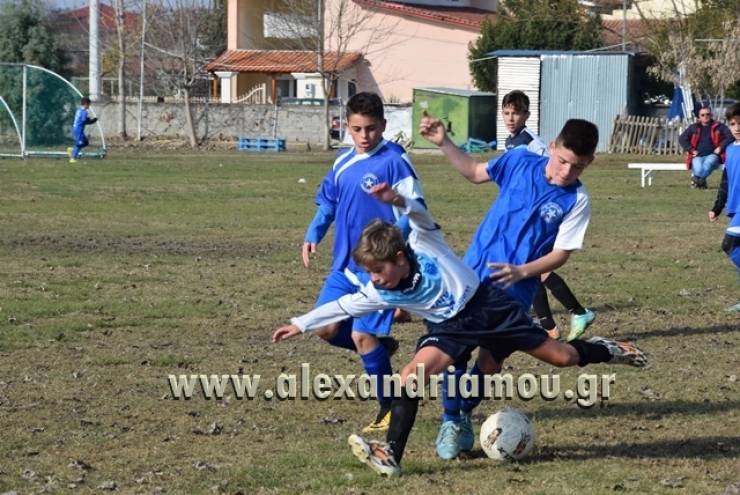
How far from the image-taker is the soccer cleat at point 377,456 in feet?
20.2

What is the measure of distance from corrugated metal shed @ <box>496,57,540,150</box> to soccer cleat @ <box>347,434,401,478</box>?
39328 mm

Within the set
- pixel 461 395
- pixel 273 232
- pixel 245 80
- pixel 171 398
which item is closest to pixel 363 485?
pixel 461 395

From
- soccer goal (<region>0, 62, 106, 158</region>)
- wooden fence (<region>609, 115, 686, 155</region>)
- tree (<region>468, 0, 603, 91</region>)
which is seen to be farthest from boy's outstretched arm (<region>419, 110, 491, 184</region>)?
tree (<region>468, 0, 603, 91</region>)

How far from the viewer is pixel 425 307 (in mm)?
6129

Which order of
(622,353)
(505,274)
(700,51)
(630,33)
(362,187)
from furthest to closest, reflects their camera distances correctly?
1. (630,33)
2. (700,51)
3. (362,187)
4. (622,353)
5. (505,274)

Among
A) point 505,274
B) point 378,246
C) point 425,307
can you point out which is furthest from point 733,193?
point 378,246

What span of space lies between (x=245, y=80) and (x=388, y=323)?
5992 centimetres

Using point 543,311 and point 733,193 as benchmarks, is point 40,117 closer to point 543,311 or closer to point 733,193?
point 733,193

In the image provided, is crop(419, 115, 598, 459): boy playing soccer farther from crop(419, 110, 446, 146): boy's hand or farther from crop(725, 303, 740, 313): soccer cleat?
crop(725, 303, 740, 313): soccer cleat

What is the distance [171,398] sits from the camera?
802 centimetres

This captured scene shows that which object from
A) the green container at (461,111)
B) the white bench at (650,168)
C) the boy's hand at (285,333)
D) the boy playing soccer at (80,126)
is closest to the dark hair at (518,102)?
the boy's hand at (285,333)

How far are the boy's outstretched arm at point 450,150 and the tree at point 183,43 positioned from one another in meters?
42.5

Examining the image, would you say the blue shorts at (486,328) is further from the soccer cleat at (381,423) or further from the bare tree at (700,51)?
the bare tree at (700,51)

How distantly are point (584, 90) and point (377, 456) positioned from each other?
1567 inches
